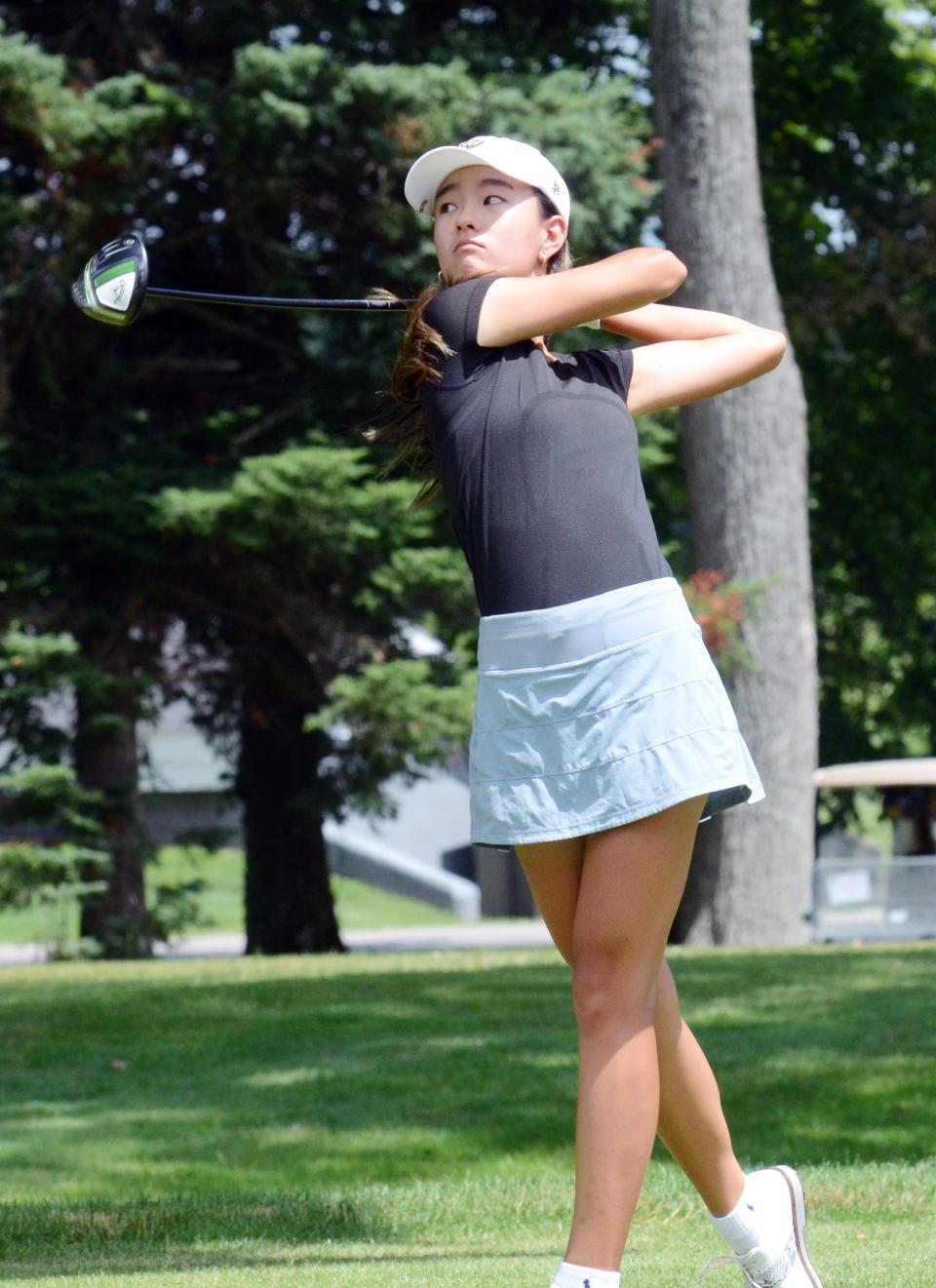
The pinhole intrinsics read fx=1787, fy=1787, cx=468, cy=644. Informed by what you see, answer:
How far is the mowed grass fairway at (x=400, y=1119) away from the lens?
4.25 metres

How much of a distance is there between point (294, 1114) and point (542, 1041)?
1461 millimetres

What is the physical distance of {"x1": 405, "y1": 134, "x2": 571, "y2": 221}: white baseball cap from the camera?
10.5ft

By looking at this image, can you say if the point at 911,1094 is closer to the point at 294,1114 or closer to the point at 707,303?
the point at 294,1114

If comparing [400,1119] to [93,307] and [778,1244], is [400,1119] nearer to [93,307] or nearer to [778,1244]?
[778,1244]

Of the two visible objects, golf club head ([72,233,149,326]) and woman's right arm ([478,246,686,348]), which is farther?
golf club head ([72,233,149,326])

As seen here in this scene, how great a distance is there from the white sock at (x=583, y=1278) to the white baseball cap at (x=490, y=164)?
72.8 inches

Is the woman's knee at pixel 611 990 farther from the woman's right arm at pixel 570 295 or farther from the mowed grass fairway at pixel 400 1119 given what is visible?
the woman's right arm at pixel 570 295

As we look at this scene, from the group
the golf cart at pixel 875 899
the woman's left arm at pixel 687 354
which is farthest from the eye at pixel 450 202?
the golf cart at pixel 875 899

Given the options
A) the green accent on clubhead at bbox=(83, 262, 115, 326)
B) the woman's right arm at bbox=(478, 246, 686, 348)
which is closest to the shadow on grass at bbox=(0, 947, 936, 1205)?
the green accent on clubhead at bbox=(83, 262, 115, 326)

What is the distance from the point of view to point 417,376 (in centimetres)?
318

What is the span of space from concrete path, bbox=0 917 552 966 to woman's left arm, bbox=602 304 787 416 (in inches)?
711

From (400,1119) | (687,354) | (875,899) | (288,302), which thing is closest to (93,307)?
(288,302)

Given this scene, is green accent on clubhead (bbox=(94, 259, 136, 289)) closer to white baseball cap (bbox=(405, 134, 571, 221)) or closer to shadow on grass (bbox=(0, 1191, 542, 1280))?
white baseball cap (bbox=(405, 134, 571, 221))

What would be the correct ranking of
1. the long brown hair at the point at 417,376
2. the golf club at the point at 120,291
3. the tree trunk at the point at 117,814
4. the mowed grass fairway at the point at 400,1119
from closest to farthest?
the long brown hair at the point at 417,376
the golf club at the point at 120,291
the mowed grass fairway at the point at 400,1119
the tree trunk at the point at 117,814
